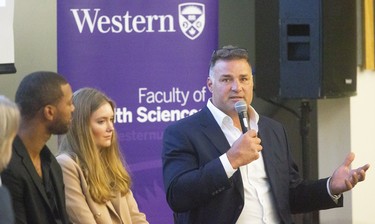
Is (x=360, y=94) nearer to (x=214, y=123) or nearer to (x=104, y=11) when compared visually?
(x=104, y=11)

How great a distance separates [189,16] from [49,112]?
1.91 meters

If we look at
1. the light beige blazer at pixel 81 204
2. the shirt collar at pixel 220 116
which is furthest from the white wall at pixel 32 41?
A: the shirt collar at pixel 220 116

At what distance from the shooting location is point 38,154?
361 cm

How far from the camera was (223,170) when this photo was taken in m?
3.60

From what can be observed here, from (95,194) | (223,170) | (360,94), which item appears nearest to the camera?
(223,170)

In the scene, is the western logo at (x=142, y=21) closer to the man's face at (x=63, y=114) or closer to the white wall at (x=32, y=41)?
the white wall at (x=32, y=41)

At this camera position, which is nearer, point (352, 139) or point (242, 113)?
point (242, 113)

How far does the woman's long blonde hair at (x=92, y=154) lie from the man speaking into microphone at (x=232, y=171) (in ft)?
0.96

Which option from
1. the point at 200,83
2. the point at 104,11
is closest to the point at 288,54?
the point at 200,83

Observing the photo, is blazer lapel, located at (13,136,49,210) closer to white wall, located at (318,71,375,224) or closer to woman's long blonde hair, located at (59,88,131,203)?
woman's long blonde hair, located at (59,88,131,203)

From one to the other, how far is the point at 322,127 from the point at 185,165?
9.38 ft

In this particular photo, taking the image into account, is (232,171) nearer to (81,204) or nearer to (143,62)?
(81,204)

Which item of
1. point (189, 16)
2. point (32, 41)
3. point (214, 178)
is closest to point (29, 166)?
point (214, 178)

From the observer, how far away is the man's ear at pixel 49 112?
3.57 m
